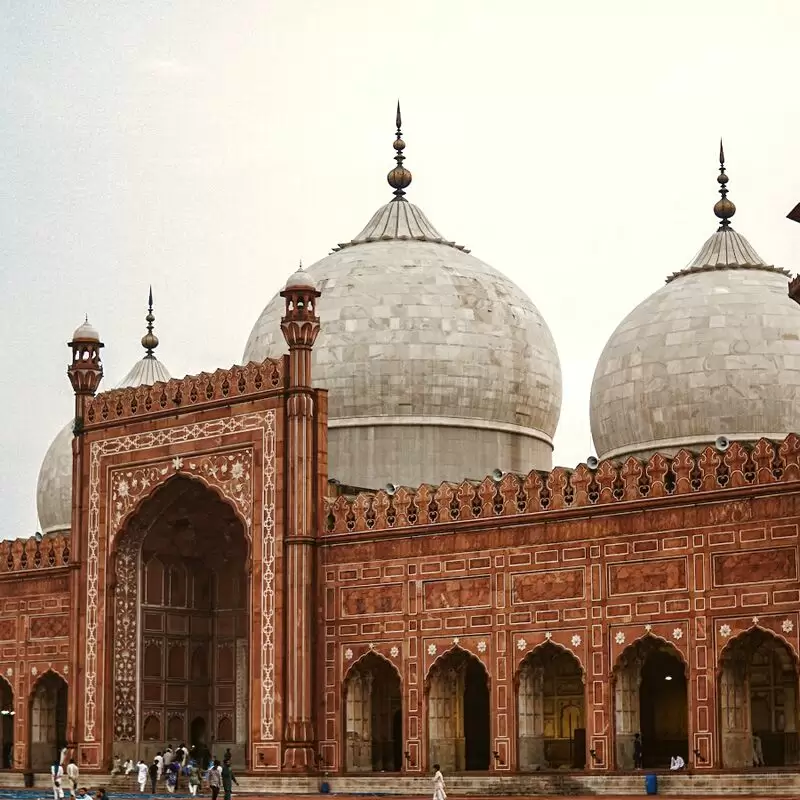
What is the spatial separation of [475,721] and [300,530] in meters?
3.65

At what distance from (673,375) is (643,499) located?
425cm

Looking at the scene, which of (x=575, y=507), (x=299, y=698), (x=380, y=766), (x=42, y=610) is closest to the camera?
(x=575, y=507)

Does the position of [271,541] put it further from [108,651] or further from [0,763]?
[0,763]

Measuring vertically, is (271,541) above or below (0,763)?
above

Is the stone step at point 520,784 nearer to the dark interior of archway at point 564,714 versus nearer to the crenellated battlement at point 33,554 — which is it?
the dark interior of archway at point 564,714

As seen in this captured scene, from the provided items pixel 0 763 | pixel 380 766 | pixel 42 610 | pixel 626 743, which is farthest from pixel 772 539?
pixel 0 763

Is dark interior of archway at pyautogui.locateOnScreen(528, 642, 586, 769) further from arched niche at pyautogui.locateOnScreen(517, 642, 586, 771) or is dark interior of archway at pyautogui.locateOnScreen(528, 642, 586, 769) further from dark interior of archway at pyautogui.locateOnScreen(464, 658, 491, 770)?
dark interior of archway at pyautogui.locateOnScreen(464, 658, 491, 770)

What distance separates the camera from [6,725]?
26.8 m

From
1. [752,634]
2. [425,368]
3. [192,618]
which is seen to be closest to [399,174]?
[425,368]

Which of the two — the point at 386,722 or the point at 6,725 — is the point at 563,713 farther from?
the point at 6,725

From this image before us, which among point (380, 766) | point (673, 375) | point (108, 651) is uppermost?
point (673, 375)

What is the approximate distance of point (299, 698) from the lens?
68.9 feet

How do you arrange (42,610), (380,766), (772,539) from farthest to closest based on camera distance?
(42,610) → (380,766) → (772,539)

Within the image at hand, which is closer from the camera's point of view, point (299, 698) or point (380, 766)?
point (299, 698)
